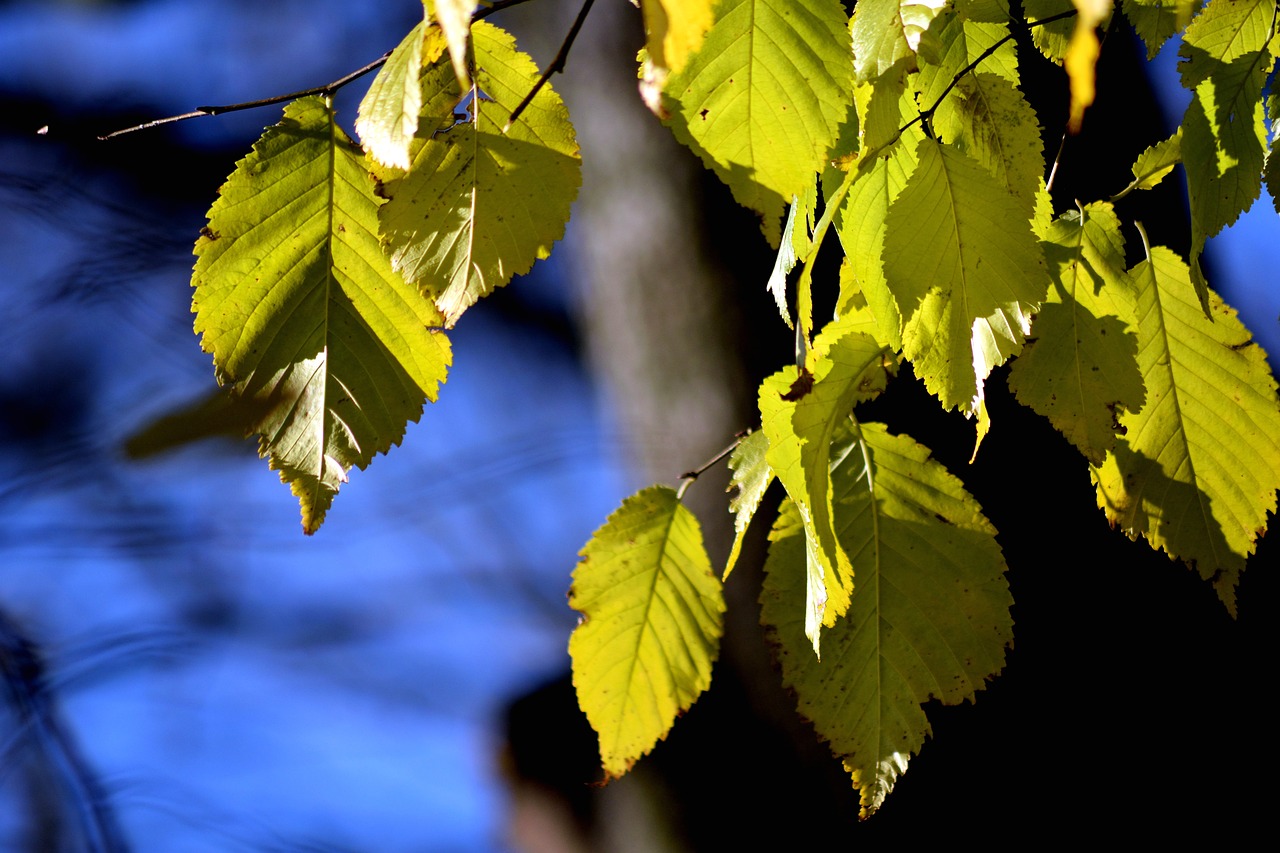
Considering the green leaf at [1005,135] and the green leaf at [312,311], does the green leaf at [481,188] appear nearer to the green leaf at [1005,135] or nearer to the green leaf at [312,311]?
the green leaf at [312,311]

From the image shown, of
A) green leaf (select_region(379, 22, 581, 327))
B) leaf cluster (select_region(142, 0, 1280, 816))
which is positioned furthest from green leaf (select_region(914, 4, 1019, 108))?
green leaf (select_region(379, 22, 581, 327))

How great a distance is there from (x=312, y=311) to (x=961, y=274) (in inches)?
7.6

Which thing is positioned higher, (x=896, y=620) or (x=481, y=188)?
(x=481, y=188)

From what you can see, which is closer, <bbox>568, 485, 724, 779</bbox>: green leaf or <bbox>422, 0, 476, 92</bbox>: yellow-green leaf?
<bbox>422, 0, 476, 92</bbox>: yellow-green leaf

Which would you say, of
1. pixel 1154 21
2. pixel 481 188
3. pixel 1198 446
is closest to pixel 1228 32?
pixel 1154 21

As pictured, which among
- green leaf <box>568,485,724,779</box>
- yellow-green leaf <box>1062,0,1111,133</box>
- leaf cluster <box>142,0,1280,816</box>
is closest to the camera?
yellow-green leaf <box>1062,0,1111,133</box>

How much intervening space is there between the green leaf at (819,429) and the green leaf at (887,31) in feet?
0.28

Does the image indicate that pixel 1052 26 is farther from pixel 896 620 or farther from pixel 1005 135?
pixel 896 620

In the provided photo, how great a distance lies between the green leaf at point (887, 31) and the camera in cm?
22

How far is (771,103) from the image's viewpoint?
236mm

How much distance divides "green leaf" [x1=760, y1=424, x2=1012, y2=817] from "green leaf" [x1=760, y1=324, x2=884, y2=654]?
0.04 meters

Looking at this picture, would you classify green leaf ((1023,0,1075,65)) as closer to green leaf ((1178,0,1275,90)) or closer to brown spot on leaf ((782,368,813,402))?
green leaf ((1178,0,1275,90))

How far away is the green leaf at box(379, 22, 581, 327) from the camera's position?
27cm

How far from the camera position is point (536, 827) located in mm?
1055
